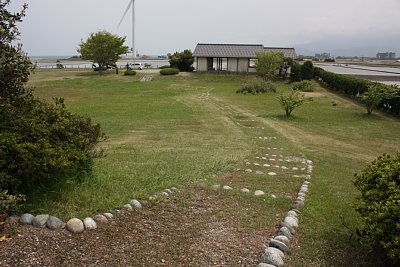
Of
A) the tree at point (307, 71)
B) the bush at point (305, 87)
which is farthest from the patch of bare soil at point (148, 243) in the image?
the tree at point (307, 71)

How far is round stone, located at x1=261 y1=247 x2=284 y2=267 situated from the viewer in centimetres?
371

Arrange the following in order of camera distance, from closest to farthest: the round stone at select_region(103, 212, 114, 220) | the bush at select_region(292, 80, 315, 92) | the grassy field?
1. the round stone at select_region(103, 212, 114, 220)
2. the grassy field
3. the bush at select_region(292, 80, 315, 92)

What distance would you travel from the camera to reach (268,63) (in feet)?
115

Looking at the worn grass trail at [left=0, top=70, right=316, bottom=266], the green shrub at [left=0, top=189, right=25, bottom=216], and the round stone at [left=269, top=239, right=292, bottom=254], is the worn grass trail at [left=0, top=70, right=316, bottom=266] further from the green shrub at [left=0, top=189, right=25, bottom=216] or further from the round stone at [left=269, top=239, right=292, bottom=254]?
the green shrub at [left=0, top=189, right=25, bottom=216]

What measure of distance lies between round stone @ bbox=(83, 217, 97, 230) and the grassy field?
221mm

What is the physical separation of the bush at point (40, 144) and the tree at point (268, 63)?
31.2 metres

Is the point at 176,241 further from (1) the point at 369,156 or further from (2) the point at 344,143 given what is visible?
(2) the point at 344,143

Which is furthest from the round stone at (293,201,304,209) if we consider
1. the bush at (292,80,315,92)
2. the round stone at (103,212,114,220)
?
the bush at (292,80,315,92)

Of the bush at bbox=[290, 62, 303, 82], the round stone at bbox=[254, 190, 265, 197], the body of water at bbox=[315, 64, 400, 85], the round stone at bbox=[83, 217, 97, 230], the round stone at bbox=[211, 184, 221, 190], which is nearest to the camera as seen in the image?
the round stone at bbox=[83, 217, 97, 230]

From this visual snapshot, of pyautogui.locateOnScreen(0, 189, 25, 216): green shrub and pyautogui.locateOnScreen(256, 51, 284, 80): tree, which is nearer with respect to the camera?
pyautogui.locateOnScreen(0, 189, 25, 216): green shrub

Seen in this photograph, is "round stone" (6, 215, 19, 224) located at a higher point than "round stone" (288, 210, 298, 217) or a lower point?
higher

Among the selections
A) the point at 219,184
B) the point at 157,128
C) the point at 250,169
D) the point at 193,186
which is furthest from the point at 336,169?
the point at 157,128

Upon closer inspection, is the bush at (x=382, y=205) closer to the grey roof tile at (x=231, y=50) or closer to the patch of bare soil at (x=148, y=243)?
the patch of bare soil at (x=148, y=243)

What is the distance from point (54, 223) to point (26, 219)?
338mm
